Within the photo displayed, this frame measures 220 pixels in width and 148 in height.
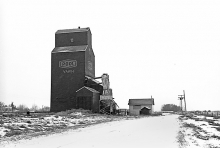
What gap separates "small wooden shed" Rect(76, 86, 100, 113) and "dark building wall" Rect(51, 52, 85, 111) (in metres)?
1.94

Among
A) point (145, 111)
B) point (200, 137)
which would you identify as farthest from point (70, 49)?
point (200, 137)

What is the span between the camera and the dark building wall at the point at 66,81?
48.7 meters

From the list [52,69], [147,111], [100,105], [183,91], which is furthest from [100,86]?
[183,91]

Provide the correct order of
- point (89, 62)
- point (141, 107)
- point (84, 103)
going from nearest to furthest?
point (84, 103)
point (89, 62)
point (141, 107)

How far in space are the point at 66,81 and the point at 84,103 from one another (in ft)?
21.8

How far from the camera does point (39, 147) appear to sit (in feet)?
30.7

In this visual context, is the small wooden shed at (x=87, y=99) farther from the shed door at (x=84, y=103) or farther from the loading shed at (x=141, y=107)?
the loading shed at (x=141, y=107)

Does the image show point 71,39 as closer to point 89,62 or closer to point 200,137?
point 89,62

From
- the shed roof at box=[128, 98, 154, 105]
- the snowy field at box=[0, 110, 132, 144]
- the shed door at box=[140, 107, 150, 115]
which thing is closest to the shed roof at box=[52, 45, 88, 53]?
the snowy field at box=[0, 110, 132, 144]

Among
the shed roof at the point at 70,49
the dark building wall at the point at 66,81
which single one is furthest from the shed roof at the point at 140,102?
the shed roof at the point at 70,49

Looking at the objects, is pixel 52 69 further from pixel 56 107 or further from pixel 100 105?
pixel 100 105

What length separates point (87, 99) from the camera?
46344mm

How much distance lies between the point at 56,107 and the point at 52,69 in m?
8.14

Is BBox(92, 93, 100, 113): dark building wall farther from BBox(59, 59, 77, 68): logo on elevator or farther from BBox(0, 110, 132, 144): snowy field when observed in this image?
BBox(0, 110, 132, 144): snowy field
